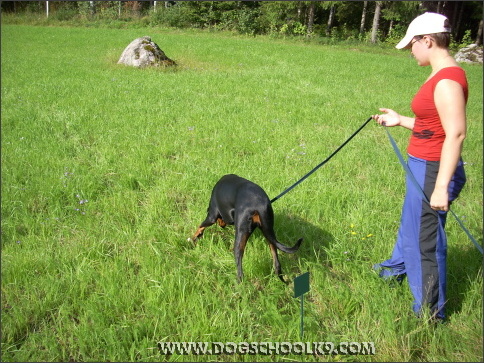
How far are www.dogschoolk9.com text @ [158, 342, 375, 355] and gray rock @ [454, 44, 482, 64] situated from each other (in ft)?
63.3

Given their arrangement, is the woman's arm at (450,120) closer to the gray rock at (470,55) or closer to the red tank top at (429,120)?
the red tank top at (429,120)

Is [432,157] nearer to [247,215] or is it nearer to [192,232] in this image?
[247,215]

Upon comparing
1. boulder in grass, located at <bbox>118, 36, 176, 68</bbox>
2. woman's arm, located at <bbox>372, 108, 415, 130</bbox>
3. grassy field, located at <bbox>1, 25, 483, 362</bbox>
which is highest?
boulder in grass, located at <bbox>118, 36, 176, 68</bbox>

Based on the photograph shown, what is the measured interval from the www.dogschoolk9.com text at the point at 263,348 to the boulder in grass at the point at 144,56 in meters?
11.6

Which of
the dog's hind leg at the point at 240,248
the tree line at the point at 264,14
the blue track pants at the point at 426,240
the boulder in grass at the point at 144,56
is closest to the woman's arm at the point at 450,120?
the blue track pants at the point at 426,240

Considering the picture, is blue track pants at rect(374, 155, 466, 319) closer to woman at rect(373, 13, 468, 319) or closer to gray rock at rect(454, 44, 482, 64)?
woman at rect(373, 13, 468, 319)

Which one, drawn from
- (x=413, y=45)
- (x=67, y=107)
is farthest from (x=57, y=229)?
(x=67, y=107)

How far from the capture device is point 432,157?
2219mm

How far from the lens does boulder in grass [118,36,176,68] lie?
12.3 m

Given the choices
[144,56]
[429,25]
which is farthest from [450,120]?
→ [144,56]

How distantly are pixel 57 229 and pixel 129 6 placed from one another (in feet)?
109

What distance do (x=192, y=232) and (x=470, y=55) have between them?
65.5 ft

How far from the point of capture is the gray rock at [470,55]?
1745 cm

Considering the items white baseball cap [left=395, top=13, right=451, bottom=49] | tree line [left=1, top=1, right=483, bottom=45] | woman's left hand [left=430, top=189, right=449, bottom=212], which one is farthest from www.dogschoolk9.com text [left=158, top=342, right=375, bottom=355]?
tree line [left=1, top=1, right=483, bottom=45]
